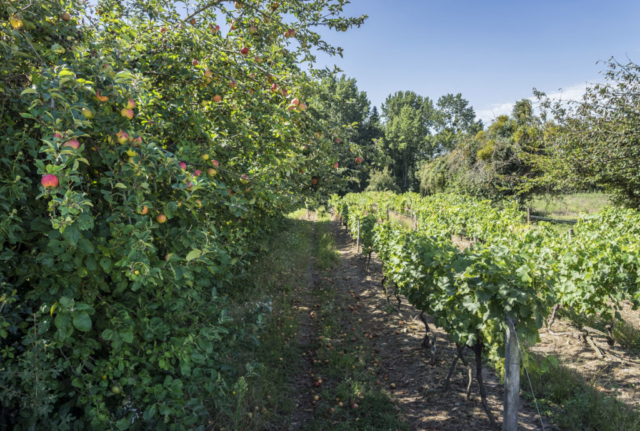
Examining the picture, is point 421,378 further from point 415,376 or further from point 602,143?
point 602,143

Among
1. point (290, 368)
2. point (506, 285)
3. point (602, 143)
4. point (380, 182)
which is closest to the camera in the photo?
point (506, 285)

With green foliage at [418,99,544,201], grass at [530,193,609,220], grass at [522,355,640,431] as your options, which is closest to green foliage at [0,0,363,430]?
grass at [522,355,640,431]

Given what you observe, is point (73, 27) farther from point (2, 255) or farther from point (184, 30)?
point (2, 255)

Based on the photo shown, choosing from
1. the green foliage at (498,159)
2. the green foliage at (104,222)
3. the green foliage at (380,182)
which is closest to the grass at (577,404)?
the green foliage at (104,222)

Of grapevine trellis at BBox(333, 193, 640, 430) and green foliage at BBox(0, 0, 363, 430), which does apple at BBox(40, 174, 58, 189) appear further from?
grapevine trellis at BBox(333, 193, 640, 430)

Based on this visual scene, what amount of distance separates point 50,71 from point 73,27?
82 centimetres

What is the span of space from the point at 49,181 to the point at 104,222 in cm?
43

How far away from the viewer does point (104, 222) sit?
1567mm

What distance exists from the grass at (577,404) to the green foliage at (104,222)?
126 inches

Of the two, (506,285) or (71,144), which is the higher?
(71,144)

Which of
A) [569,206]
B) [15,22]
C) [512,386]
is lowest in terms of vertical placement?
[512,386]

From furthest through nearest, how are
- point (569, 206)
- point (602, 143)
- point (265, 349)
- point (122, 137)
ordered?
point (569, 206) → point (602, 143) → point (265, 349) → point (122, 137)

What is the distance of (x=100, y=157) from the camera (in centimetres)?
169

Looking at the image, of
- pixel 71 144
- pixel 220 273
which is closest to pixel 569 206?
pixel 220 273
